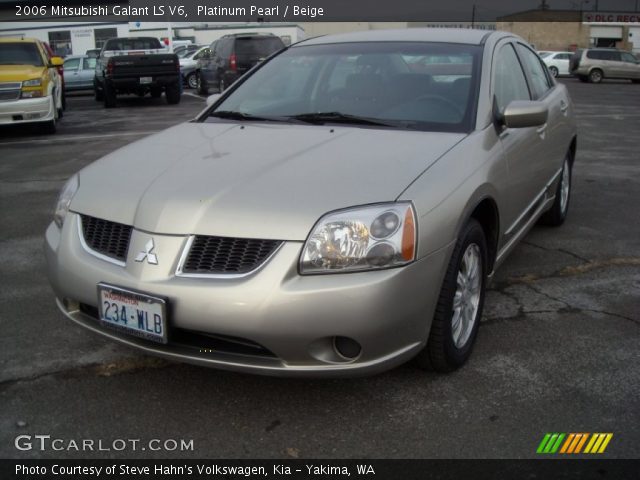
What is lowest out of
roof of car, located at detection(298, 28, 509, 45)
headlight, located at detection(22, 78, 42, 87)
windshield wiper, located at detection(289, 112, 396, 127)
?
headlight, located at detection(22, 78, 42, 87)

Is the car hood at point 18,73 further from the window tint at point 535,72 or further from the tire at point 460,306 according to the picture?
the tire at point 460,306

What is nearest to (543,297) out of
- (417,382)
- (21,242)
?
(417,382)

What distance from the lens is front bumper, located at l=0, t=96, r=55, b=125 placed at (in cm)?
1064

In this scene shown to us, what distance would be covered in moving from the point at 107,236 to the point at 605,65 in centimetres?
3233

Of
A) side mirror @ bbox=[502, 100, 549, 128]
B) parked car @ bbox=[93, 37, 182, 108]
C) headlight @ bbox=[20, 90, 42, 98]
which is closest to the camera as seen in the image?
side mirror @ bbox=[502, 100, 549, 128]

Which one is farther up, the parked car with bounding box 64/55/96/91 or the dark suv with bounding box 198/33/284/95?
the dark suv with bounding box 198/33/284/95

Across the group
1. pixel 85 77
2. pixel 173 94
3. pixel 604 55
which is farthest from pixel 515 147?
pixel 604 55

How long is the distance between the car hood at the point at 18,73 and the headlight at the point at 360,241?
9887 millimetres

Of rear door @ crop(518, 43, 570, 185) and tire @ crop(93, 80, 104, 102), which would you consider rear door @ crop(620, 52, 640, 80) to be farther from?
rear door @ crop(518, 43, 570, 185)

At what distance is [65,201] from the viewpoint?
3.17 m

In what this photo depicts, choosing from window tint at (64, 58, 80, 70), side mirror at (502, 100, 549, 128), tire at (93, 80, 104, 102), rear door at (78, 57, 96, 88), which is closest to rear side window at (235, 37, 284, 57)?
tire at (93, 80, 104, 102)

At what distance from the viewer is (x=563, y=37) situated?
59.3 meters

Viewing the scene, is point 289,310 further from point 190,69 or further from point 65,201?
point 190,69
